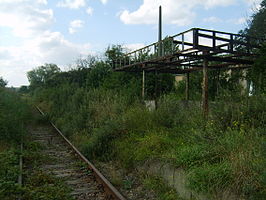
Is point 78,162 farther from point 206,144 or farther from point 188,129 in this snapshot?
point 206,144

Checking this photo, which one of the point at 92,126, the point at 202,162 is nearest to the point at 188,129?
the point at 202,162

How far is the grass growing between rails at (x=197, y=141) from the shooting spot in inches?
151

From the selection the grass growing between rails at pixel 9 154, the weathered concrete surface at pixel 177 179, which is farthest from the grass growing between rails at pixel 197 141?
the grass growing between rails at pixel 9 154

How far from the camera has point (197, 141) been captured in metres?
5.50

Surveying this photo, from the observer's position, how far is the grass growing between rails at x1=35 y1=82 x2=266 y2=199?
3.84 meters

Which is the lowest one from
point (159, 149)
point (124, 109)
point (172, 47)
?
point (159, 149)

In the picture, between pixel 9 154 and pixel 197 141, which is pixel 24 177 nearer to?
pixel 9 154

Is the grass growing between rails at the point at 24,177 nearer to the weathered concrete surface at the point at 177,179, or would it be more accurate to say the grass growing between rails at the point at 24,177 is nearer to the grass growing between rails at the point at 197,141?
the grass growing between rails at the point at 197,141

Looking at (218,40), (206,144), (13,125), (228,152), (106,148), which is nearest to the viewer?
(228,152)

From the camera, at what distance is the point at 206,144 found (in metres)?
5.04

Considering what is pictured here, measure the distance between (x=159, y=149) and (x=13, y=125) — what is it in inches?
239

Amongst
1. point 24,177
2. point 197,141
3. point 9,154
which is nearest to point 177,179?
point 197,141

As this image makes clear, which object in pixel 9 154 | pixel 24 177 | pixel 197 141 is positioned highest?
pixel 197 141

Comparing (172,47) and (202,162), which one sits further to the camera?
(172,47)
